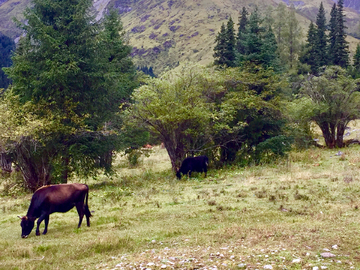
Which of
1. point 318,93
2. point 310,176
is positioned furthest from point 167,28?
point 310,176

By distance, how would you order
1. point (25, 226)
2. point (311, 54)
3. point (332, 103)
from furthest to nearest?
point (311, 54) < point (332, 103) < point (25, 226)

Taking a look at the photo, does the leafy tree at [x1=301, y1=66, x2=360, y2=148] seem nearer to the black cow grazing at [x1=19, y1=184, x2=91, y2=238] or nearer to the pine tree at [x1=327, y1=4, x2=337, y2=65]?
the black cow grazing at [x1=19, y1=184, x2=91, y2=238]

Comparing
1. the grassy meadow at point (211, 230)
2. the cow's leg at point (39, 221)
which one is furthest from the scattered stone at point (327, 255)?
the cow's leg at point (39, 221)

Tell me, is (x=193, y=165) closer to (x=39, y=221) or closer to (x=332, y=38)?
(x=39, y=221)

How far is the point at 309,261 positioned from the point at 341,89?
1008 inches

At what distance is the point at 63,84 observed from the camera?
63.1 feet

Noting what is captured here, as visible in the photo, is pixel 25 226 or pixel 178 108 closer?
pixel 25 226

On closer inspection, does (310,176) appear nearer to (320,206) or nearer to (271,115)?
(320,206)

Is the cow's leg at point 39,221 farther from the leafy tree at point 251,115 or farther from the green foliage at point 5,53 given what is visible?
the green foliage at point 5,53

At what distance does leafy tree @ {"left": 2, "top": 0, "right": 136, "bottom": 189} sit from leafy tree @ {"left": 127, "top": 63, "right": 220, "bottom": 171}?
2.35 m

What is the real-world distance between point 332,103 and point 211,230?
2373 centimetres

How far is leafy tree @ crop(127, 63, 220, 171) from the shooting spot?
69.5 feet

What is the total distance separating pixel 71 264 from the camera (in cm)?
726

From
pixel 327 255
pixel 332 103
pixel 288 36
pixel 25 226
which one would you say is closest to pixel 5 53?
pixel 288 36
